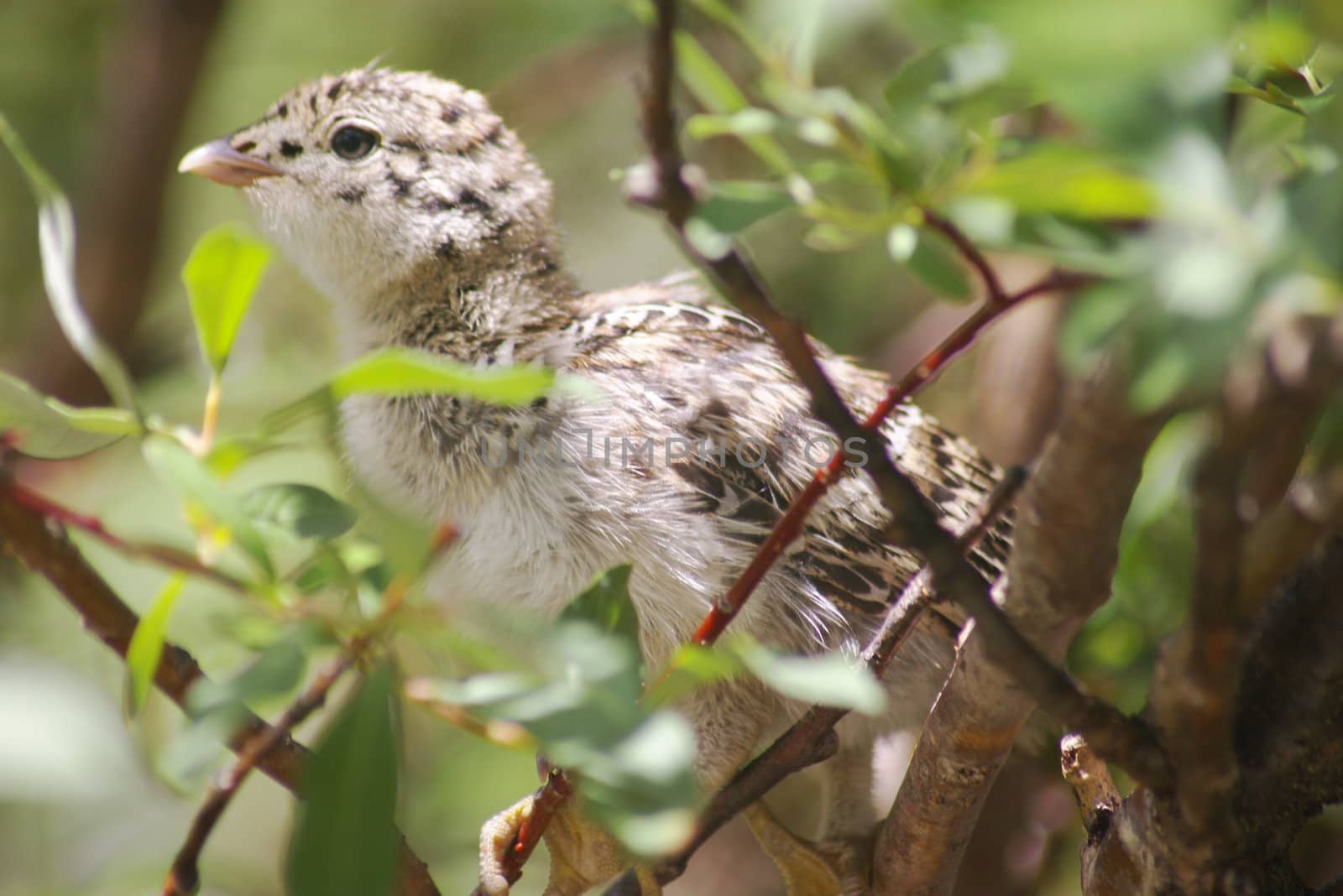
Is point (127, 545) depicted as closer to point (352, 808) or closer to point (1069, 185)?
point (352, 808)

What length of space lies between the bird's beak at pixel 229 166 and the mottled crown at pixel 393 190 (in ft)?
0.04

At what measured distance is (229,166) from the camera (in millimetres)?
2490

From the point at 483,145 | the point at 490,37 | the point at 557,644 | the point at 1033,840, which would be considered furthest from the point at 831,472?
the point at 490,37

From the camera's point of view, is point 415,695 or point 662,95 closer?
point 662,95

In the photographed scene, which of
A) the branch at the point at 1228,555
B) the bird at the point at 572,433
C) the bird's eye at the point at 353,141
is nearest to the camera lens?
the branch at the point at 1228,555

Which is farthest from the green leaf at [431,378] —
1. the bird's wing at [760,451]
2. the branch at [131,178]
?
the branch at [131,178]

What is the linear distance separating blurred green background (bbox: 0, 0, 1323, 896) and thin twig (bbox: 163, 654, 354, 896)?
0.39 m

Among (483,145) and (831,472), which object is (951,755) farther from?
(483,145)

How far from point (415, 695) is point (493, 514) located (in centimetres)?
87

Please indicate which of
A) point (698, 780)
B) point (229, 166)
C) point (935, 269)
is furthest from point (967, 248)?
point (229, 166)

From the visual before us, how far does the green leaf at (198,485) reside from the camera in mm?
1036

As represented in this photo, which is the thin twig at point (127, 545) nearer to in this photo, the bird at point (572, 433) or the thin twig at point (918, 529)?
the thin twig at point (918, 529)

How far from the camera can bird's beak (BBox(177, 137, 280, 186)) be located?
8.12ft

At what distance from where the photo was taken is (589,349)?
2.24 meters
